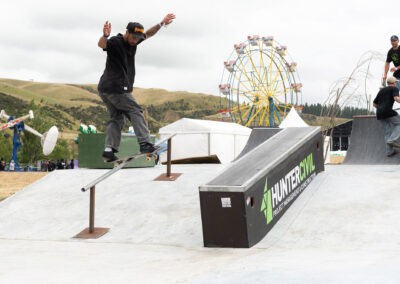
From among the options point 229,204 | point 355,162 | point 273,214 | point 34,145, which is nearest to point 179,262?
point 229,204

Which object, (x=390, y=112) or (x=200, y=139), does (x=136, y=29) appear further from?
(x=200, y=139)

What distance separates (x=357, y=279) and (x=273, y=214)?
261 centimetres

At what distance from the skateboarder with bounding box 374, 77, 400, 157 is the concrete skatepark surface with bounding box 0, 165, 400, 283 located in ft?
1.78

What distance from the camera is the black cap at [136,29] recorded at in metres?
5.38

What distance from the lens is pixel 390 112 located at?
25.8 feet

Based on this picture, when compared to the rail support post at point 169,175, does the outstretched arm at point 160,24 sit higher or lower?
higher

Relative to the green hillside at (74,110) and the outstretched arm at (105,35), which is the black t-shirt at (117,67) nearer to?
the outstretched arm at (105,35)

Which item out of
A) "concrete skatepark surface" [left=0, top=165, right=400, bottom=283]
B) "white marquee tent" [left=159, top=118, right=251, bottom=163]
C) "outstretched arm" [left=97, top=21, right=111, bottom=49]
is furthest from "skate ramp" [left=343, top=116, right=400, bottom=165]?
"white marquee tent" [left=159, top=118, right=251, bottom=163]

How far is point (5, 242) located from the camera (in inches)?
210

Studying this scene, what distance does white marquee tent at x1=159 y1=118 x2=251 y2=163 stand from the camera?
20.5m

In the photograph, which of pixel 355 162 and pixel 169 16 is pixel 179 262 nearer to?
pixel 169 16

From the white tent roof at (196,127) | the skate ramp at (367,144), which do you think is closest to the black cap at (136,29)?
the skate ramp at (367,144)

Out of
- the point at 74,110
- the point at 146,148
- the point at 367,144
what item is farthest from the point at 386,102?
the point at 74,110

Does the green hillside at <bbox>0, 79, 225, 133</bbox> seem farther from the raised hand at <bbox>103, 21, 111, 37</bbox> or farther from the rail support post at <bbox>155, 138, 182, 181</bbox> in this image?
the raised hand at <bbox>103, 21, 111, 37</bbox>
